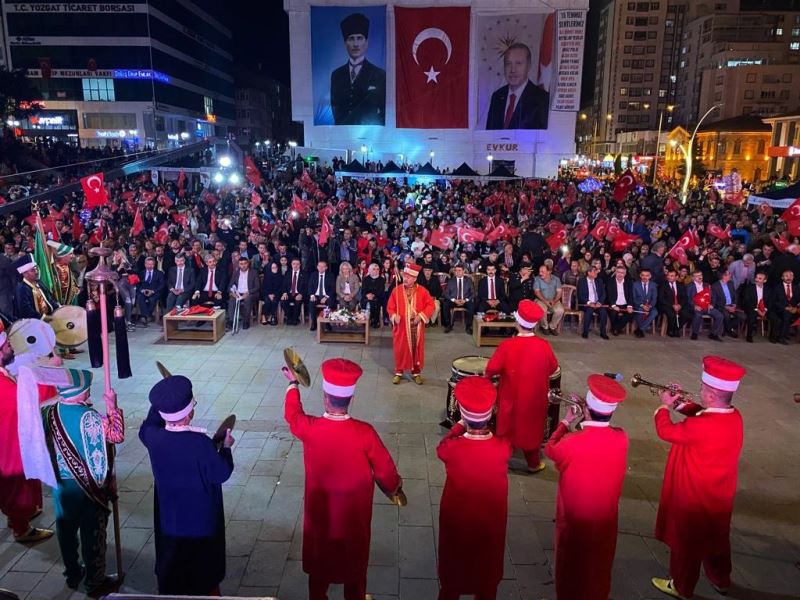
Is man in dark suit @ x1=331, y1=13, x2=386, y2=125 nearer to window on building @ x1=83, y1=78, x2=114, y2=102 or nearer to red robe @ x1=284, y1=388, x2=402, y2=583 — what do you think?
window on building @ x1=83, y1=78, x2=114, y2=102

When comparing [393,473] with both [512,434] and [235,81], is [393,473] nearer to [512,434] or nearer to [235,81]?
[512,434]

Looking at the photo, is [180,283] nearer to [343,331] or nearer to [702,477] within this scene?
[343,331]

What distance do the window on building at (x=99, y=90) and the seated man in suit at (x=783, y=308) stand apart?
5379 cm

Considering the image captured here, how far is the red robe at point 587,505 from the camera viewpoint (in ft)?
13.0

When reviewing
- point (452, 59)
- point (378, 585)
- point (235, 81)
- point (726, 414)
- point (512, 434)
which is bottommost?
point (378, 585)

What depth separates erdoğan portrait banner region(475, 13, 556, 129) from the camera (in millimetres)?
35281

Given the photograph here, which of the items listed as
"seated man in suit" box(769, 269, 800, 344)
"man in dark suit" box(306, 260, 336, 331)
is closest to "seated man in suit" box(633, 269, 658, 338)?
"seated man in suit" box(769, 269, 800, 344)

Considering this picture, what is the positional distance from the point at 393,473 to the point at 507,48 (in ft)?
118

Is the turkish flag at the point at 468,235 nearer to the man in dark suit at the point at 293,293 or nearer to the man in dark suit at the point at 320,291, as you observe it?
the man in dark suit at the point at 320,291

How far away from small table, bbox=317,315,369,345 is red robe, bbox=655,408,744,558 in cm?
698

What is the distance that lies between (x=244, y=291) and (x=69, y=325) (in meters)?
3.37

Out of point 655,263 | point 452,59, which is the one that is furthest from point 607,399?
point 452,59

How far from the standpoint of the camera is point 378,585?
461cm

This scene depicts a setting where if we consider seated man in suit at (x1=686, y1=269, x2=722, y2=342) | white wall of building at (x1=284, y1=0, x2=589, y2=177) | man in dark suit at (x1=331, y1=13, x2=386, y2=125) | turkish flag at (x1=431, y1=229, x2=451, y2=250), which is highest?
man in dark suit at (x1=331, y1=13, x2=386, y2=125)
